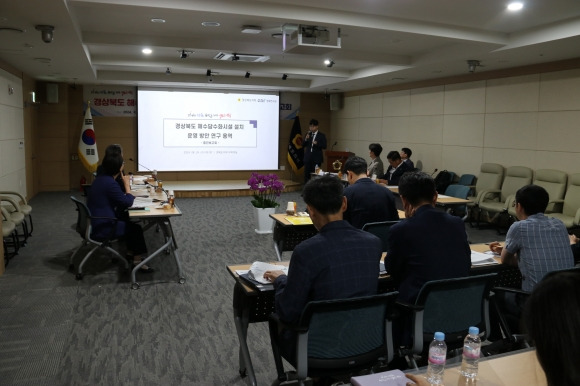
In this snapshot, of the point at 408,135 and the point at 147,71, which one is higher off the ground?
the point at 147,71

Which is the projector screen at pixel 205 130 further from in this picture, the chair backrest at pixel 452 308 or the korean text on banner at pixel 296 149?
the chair backrest at pixel 452 308

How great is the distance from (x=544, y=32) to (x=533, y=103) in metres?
2.15

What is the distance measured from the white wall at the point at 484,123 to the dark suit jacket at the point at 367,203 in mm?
4370

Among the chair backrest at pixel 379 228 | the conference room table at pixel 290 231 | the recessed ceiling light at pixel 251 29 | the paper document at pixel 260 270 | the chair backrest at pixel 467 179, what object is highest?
the recessed ceiling light at pixel 251 29

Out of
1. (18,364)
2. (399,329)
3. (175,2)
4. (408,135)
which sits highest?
(175,2)

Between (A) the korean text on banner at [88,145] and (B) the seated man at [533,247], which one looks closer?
(B) the seated man at [533,247]

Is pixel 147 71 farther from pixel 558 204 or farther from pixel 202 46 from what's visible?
pixel 558 204

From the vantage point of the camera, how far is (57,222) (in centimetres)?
792

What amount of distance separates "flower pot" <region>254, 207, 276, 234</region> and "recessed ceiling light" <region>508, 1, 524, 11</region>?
3.89 m

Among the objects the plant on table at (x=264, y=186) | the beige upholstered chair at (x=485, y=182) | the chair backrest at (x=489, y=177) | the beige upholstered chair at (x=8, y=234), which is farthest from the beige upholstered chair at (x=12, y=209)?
the chair backrest at (x=489, y=177)

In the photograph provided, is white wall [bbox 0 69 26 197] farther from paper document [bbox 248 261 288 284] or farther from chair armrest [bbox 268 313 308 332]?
chair armrest [bbox 268 313 308 332]

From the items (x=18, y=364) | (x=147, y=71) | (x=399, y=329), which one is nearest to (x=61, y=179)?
(x=147, y=71)

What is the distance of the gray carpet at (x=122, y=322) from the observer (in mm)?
3223

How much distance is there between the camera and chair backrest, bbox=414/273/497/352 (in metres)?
2.47
